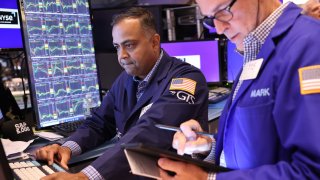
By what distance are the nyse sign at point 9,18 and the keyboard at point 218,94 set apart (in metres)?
1.45

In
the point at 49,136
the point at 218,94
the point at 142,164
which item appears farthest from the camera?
the point at 218,94

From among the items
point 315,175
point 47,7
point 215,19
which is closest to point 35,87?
point 47,7

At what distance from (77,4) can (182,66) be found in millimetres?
908

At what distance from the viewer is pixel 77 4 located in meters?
2.20

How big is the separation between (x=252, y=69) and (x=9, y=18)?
1.70 metres

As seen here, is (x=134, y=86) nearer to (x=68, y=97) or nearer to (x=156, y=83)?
(x=156, y=83)

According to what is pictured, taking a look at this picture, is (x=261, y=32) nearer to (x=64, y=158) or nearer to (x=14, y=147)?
(x=64, y=158)

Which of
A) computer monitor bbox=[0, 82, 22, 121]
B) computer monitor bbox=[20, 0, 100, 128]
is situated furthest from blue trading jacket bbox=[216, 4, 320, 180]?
computer monitor bbox=[0, 82, 22, 121]

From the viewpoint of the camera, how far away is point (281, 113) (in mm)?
739

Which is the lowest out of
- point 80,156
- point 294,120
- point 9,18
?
point 80,156

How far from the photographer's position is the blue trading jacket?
70cm

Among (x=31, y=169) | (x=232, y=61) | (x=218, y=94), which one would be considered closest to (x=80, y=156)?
(x=31, y=169)

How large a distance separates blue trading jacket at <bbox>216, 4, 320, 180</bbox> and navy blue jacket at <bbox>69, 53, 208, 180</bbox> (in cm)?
55

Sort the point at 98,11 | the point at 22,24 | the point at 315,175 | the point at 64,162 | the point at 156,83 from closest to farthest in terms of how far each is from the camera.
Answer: the point at 315,175 < the point at 64,162 < the point at 156,83 < the point at 22,24 < the point at 98,11
